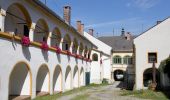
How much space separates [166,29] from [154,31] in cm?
Result: 129

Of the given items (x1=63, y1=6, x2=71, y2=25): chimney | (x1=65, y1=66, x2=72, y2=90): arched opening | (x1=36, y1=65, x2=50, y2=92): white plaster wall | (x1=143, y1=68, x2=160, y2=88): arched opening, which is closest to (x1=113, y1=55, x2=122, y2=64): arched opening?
(x1=63, y1=6, x2=71, y2=25): chimney

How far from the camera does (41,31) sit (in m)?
26.2

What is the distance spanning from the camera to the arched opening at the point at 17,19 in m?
20.1

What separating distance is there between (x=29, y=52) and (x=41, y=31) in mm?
6362

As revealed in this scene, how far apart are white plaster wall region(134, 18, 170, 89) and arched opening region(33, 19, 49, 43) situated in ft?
37.3

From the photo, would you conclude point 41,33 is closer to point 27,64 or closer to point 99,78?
point 27,64

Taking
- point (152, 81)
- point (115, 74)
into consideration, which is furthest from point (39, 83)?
point (115, 74)

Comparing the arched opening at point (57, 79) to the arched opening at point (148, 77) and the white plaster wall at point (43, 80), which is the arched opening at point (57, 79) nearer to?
the white plaster wall at point (43, 80)

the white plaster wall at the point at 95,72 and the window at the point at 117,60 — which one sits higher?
the window at the point at 117,60

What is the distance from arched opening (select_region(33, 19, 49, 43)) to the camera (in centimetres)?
2447

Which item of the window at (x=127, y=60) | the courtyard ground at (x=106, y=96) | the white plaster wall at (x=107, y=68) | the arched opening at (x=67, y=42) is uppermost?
the arched opening at (x=67, y=42)

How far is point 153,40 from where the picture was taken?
33031 mm

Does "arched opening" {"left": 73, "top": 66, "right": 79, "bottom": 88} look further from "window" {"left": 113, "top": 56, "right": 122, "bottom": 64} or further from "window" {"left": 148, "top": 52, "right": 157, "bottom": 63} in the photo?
"window" {"left": 113, "top": 56, "right": 122, "bottom": 64}

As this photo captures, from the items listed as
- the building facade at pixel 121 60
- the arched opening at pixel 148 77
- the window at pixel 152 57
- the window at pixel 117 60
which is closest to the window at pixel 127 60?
the building facade at pixel 121 60
